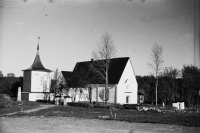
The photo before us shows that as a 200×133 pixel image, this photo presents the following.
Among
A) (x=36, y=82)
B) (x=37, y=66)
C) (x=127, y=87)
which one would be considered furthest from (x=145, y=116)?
(x=37, y=66)

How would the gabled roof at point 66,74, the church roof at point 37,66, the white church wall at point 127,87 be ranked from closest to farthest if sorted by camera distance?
1. the white church wall at point 127,87
2. the church roof at point 37,66
3. the gabled roof at point 66,74

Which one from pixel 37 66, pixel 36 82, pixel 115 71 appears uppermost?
pixel 37 66

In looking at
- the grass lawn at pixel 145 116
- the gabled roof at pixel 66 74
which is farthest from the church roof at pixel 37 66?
the grass lawn at pixel 145 116

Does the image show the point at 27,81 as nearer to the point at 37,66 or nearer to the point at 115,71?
the point at 37,66

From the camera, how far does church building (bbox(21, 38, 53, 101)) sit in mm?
49469

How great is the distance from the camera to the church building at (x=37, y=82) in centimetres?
4947

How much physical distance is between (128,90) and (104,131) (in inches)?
1278

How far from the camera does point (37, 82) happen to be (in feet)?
166

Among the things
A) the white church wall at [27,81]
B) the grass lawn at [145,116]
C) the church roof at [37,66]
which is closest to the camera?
the grass lawn at [145,116]

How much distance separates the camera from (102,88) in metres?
47.7

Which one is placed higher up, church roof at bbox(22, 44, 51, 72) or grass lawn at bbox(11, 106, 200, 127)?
church roof at bbox(22, 44, 51, 72)

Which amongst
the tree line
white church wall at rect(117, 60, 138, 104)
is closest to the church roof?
white church wall at rect(117, 60, 138, 104)

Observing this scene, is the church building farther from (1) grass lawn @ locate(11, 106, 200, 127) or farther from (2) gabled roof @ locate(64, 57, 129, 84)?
(1) grass lawn @ locate(11, 106, 200, 127)

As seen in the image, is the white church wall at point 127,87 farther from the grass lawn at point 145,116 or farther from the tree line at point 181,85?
the grass lawn at point 145,116
